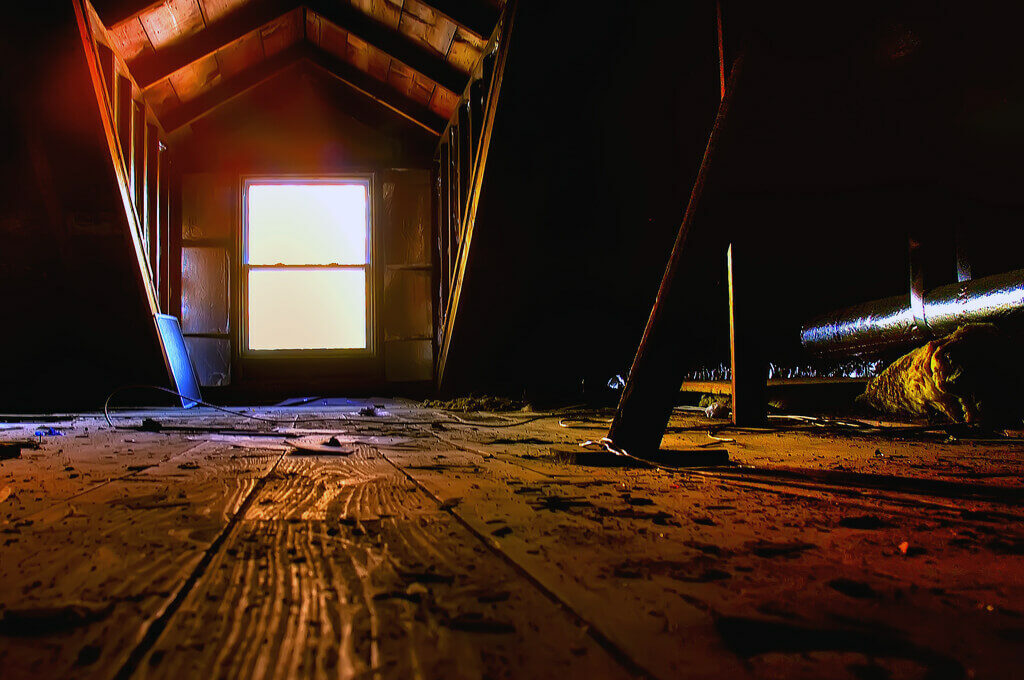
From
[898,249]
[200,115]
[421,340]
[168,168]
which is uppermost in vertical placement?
[200,115]

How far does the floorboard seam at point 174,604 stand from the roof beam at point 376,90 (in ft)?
16.9

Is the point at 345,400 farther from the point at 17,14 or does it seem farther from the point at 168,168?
the point at 17,14

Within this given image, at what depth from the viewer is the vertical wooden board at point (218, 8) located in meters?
4.34

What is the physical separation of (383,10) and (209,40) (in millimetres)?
1422

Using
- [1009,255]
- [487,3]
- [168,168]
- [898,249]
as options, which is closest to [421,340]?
[168,168]

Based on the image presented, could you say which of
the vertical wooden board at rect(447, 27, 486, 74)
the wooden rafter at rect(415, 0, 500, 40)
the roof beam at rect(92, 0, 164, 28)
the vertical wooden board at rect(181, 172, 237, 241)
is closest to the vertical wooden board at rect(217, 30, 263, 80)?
the roof beam at rect(92, 0, 164, 28)

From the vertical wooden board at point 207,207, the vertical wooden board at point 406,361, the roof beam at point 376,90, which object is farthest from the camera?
the vertical wooden board at point 406,361

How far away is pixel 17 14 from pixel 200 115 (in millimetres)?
2455

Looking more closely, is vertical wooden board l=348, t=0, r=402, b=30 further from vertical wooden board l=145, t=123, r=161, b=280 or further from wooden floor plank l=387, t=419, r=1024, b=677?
wooden floor plank l=387, t=419, r=1024, b=677

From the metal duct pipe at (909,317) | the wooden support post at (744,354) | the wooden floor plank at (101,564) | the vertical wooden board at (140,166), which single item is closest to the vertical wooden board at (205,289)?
the vertical wooden board at (140,166)

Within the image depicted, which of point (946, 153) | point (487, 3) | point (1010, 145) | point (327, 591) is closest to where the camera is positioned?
point (327, 591)

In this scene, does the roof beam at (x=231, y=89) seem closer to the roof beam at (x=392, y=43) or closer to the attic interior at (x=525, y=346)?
the attic interior at (x=525, y=346)

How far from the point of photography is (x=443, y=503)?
1210 millimetres

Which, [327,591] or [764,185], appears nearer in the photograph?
[327,591]
